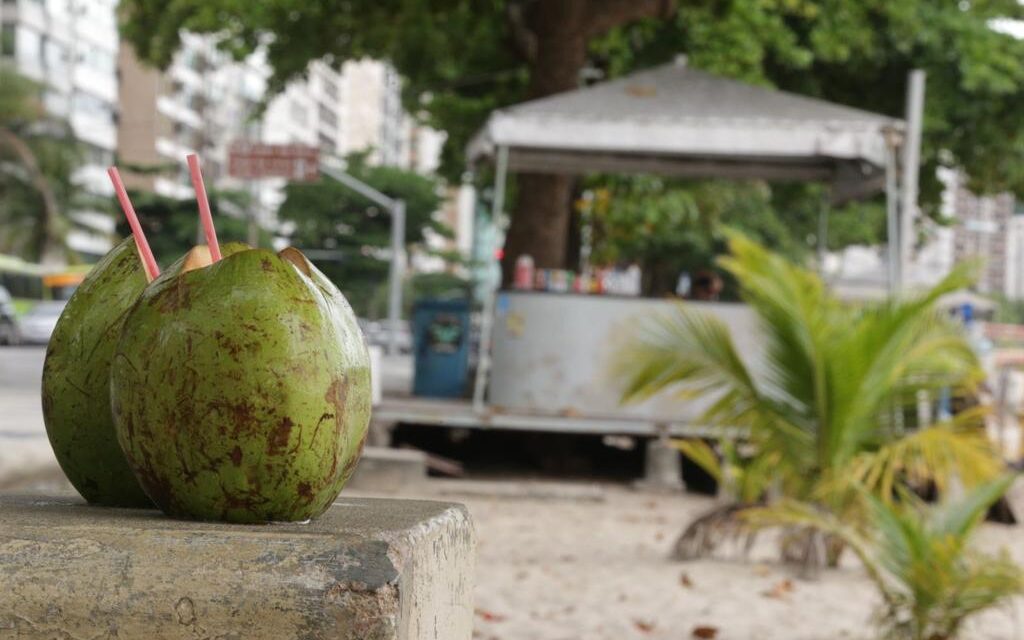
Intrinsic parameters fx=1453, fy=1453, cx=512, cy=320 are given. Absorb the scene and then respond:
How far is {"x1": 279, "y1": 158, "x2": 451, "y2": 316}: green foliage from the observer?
53562mm

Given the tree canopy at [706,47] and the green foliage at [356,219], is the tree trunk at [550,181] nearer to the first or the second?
the tree canopy at [706,47]

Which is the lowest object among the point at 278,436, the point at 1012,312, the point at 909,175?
the point at 1012,312

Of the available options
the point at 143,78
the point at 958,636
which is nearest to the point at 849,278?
the point at 958,636

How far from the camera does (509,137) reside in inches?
430

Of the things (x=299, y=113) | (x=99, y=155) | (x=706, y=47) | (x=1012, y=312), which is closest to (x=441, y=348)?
(x=706, y=47)

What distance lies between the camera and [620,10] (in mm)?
14125

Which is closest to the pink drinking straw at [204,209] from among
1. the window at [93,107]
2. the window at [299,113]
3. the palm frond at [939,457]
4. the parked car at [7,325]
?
the palm frond at [939,457]

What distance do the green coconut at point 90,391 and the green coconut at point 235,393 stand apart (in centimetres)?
15

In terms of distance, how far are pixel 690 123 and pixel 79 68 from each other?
2411 inches

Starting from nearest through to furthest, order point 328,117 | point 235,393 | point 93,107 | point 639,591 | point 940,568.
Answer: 1. point 235,393
2. point 940,568
3. point 639,591
4. point 93,107
5. point 328,117

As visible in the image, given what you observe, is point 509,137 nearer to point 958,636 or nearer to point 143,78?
point 958,636

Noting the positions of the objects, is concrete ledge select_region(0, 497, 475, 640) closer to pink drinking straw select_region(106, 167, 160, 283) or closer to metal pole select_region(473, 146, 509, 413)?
pink drinking straw select_region(106, 167, 160, 283)

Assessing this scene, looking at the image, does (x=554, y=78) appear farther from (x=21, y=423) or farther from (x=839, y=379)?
(x=839, y=379)

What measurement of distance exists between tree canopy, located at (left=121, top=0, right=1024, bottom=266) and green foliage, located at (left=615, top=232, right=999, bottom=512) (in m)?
8.60
